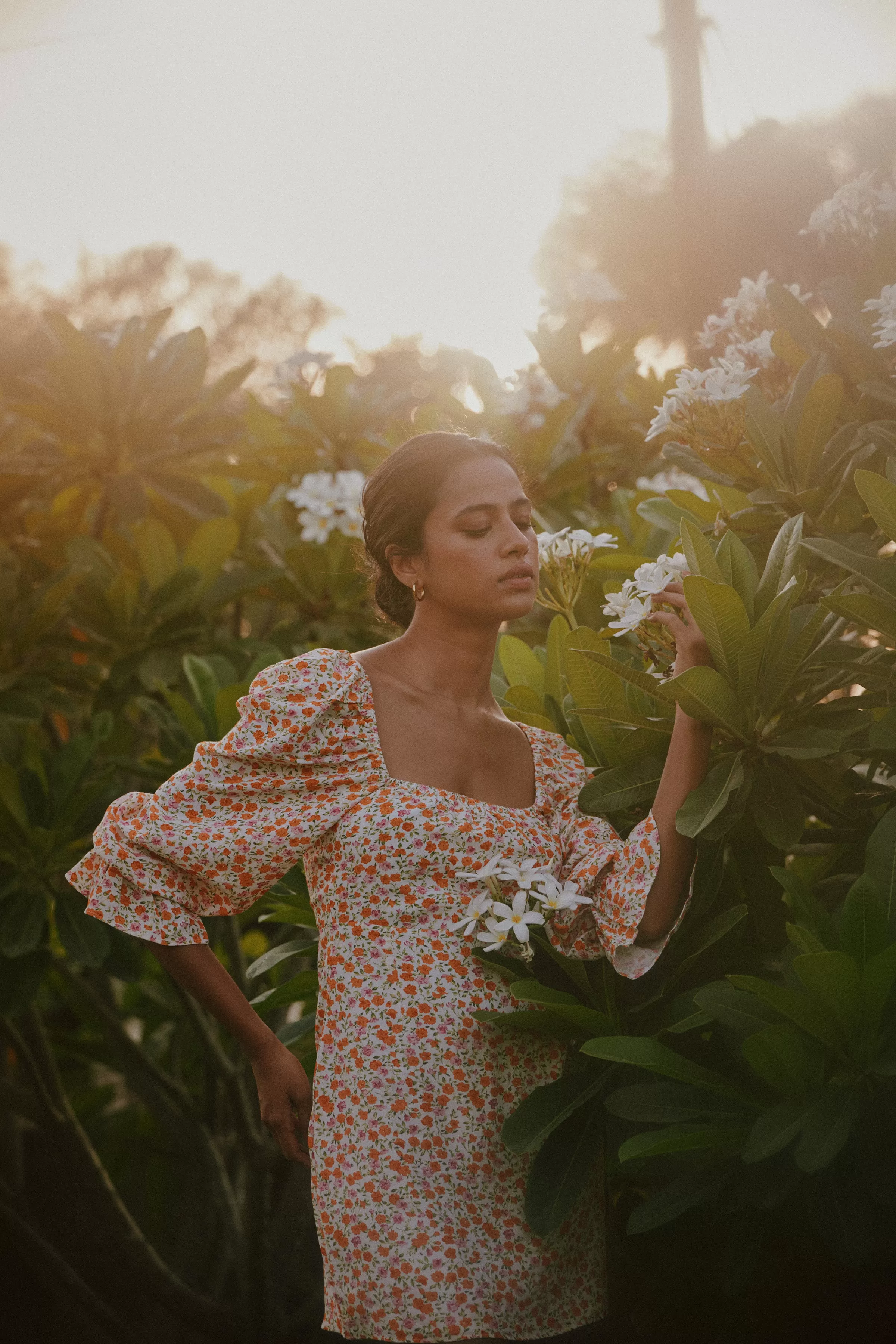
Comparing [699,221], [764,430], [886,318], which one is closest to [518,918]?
[764,430]

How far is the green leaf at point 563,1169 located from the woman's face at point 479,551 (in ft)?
2.20

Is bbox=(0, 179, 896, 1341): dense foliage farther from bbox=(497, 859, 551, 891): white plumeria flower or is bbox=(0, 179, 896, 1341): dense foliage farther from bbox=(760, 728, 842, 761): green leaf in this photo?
bbox=(497, 859, 551, 891): white plumeria flower

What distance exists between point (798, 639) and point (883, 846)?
0.26 m

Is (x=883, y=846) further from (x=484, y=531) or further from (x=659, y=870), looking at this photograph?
(x=484, y=531)

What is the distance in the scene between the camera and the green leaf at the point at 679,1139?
125cm

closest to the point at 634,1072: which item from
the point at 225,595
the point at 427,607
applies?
the point at 427,607

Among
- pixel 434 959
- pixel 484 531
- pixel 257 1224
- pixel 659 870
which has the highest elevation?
pixel 484 531

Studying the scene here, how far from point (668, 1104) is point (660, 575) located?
628mm

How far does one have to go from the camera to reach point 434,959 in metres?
1.53

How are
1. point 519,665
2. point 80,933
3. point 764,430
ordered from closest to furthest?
point 764,430 → point 519,665 → point 80,933

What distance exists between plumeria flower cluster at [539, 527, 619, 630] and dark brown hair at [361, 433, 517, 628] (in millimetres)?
135

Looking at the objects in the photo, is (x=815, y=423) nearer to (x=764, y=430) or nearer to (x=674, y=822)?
(x=764, y=430)

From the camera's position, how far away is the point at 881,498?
52.6 inches

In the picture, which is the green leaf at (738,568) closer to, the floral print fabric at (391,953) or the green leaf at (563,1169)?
the floral print fabric at (391,953)
